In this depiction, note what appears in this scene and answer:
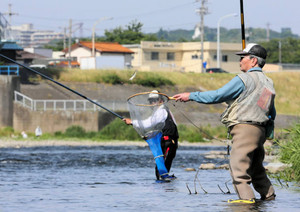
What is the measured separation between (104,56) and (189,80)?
44.2 feet

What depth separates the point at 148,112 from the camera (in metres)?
10.8

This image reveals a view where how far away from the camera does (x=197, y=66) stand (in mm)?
90062

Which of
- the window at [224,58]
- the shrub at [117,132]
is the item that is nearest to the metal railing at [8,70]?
the shrub at [117,132]

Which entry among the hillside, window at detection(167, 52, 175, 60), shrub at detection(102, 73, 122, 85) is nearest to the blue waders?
the hillside

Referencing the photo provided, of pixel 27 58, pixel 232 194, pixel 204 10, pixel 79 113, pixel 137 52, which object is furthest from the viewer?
pixel 137 52

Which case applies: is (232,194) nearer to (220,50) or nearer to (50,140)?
(50,140)

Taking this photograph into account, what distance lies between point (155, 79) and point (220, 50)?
31.4 m

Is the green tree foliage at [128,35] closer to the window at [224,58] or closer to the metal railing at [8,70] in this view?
the window at [224,58]

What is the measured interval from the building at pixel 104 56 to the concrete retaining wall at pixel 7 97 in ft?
87.1

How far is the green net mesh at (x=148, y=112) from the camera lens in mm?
10125

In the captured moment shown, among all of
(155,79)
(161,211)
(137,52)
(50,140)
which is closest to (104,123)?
(50,140)

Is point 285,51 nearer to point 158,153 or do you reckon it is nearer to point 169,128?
point 169,128

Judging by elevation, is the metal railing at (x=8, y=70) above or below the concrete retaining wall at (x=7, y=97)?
above

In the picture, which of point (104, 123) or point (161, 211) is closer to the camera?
point (161, 211)
